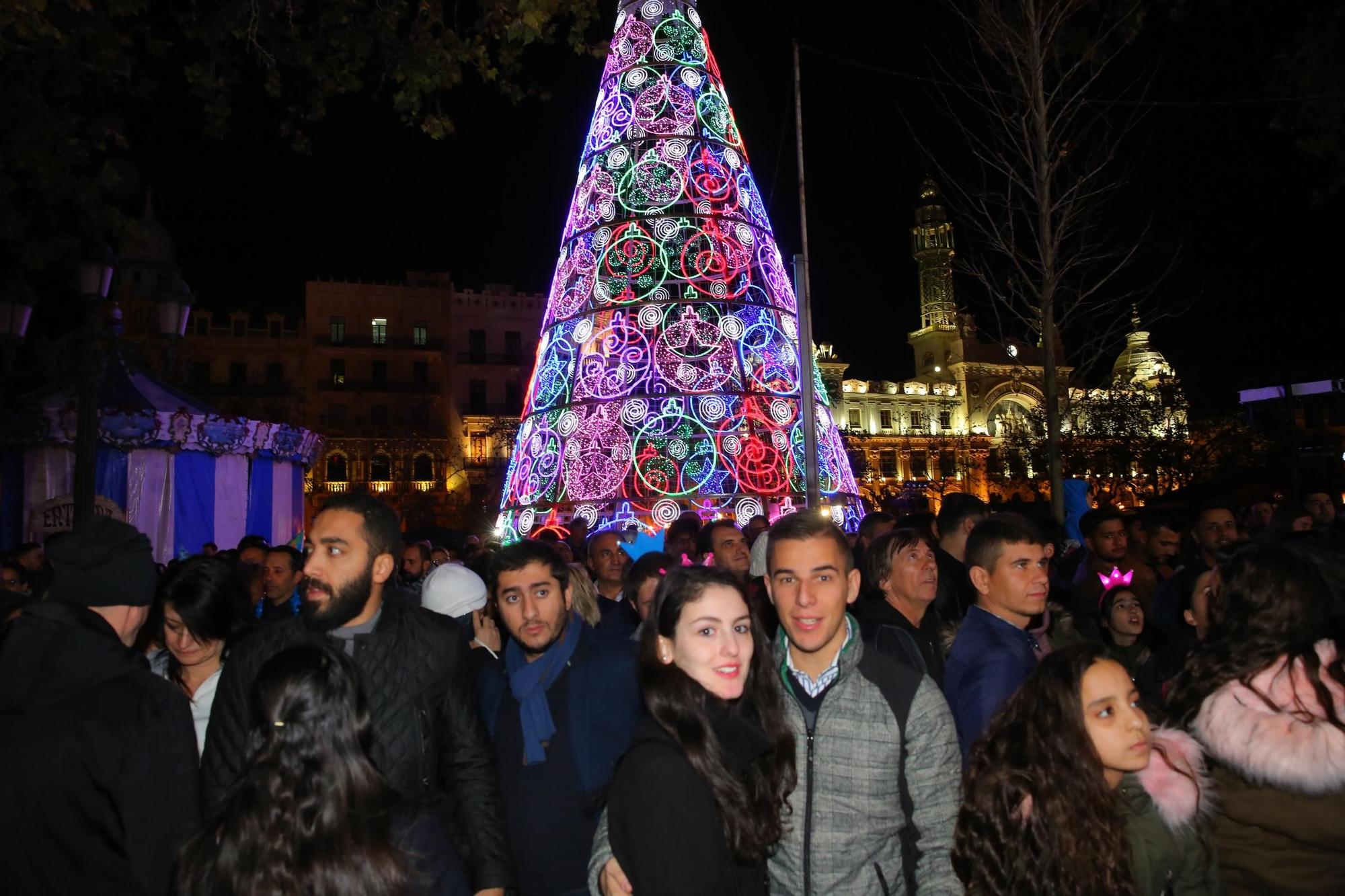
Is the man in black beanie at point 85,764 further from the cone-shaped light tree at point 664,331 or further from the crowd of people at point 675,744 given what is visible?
the cone-shaped light tree at point 664,331

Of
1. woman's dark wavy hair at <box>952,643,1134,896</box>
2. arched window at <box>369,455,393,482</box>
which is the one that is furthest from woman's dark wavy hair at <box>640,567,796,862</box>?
arched window at <box>369,455,393,482</box>

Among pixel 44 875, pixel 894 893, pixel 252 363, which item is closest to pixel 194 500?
pixel 44 875

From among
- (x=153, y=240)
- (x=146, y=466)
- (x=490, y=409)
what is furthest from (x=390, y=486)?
(x=146, y=466)

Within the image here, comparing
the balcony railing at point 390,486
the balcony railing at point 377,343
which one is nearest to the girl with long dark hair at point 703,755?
the balcony railing at point 390,486

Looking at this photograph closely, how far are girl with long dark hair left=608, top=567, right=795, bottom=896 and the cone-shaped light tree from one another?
7.97m

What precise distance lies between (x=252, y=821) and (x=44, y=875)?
31.2 inches

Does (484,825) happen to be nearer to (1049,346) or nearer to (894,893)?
(894,893)

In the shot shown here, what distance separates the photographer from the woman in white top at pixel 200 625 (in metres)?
3.79

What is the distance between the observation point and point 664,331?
36.0 feet

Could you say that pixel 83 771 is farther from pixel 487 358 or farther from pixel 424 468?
pixel 487 358

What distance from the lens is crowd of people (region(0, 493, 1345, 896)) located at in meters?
2.12

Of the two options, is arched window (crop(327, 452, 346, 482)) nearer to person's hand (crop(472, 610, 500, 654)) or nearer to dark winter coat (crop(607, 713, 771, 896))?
person's hand (crop(472, 610, 500, 654))

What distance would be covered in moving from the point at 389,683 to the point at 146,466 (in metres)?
12.1

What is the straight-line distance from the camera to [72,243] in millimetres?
7691
